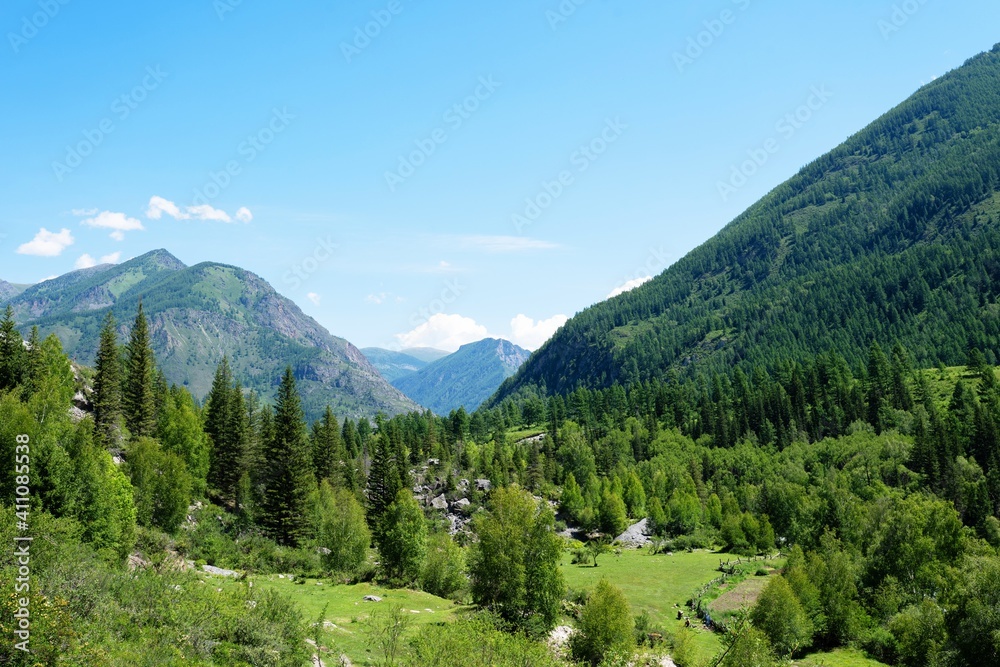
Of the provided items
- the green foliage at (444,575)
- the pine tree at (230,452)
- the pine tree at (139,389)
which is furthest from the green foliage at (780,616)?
the pine tree at (139,389)

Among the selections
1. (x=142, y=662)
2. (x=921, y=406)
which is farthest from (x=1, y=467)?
(x=921, y=406)

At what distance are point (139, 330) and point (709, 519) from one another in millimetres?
111496

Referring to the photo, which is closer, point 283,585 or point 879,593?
point 283,585

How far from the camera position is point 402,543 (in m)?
59.7

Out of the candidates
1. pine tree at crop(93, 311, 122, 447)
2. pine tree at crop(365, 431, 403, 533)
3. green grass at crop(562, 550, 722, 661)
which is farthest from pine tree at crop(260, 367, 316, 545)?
green grass at crop(562, 550, 722, 661)

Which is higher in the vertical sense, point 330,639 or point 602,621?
point 330,639

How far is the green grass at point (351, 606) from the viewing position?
33.5 m

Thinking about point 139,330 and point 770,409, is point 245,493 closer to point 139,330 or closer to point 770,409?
point 139,330

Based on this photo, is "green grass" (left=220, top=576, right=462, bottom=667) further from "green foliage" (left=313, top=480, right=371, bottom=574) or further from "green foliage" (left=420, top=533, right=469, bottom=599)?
"green foliage" (left=313, top=480, right=371, bottom=574)

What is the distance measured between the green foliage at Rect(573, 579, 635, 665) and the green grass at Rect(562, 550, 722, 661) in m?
15.1

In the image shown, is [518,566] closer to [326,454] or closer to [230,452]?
[230,452]

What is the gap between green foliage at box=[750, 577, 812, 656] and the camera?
5462 cm

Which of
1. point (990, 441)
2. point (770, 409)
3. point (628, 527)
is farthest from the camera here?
point (770, 409)

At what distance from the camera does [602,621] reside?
43406 mm
